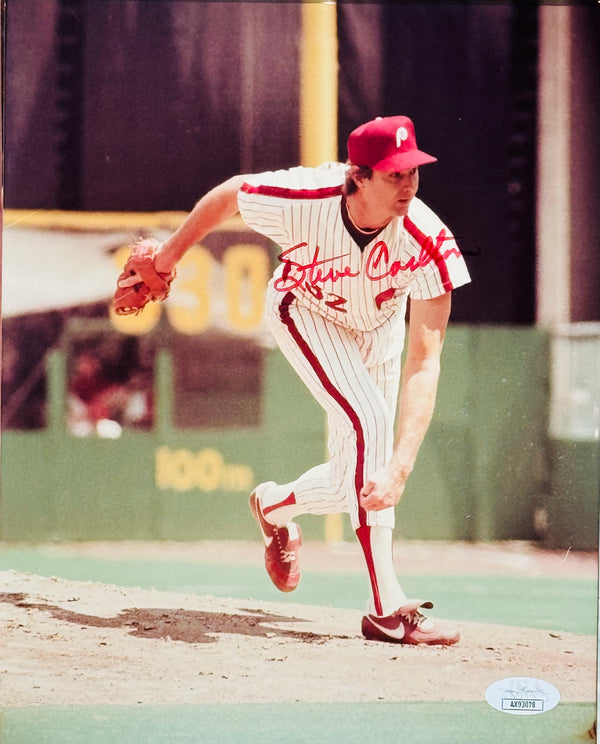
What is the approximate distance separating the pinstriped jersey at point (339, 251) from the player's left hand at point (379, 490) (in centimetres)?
60

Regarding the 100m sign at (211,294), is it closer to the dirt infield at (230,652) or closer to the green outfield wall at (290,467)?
the green outfield wall at (290,467)

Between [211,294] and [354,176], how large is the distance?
2.49 ft

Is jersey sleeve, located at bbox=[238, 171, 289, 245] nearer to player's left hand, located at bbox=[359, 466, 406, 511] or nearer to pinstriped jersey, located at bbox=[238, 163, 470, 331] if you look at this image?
pinstriped jersey, located at bbox=[238, 163, 470, 331]

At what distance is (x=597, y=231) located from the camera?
4.39 meters

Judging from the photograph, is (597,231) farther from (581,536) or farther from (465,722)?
(465,722)

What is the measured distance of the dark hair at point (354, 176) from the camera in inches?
167

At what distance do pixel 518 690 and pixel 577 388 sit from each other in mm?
1210

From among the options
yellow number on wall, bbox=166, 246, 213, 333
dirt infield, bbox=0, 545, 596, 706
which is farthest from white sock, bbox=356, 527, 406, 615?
yellow number on wall, bbox=166, 246, 213, 333

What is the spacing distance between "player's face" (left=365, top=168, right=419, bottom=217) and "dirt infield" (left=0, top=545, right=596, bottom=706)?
1.43 meters

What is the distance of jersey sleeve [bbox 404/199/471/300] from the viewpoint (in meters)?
4.32

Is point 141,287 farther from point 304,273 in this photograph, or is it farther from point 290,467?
point 290,467

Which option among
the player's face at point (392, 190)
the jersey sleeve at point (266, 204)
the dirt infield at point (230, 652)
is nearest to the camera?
the dirt infield at point (230, 652)

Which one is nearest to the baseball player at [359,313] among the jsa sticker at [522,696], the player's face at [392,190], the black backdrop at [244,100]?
the player's face at [392,190]

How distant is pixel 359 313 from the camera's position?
4.38 m
